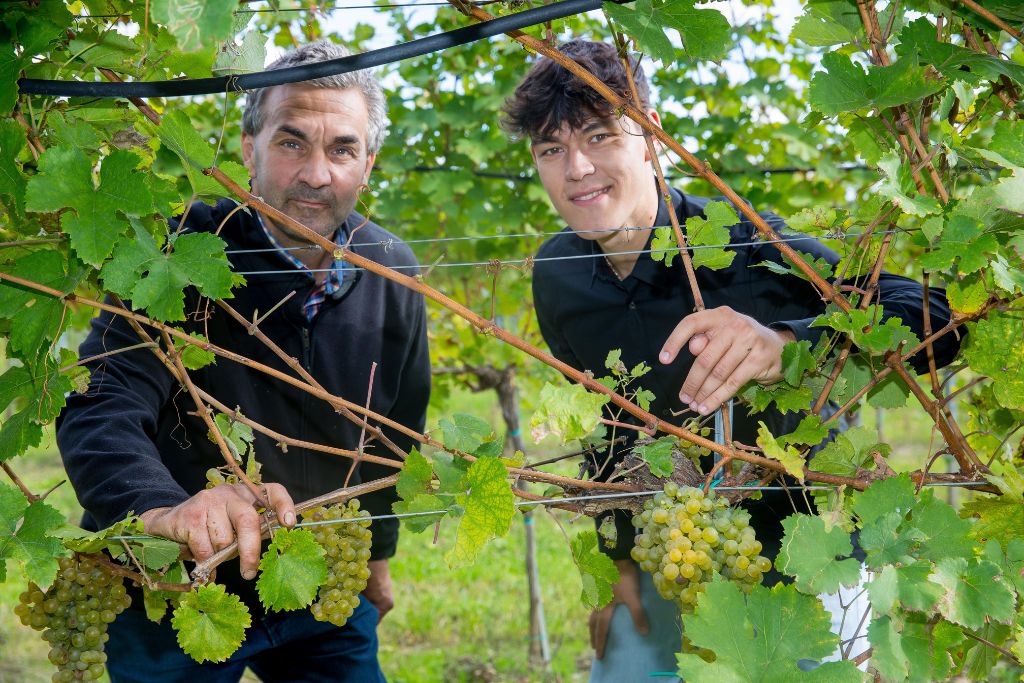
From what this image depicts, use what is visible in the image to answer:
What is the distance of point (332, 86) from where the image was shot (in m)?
2.38

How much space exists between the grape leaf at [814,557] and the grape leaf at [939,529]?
0.12 metres

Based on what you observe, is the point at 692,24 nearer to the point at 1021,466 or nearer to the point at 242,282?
the point at 242,282

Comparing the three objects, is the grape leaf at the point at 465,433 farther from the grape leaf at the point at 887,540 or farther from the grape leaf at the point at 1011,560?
the grape leaf at the point at 1011,560

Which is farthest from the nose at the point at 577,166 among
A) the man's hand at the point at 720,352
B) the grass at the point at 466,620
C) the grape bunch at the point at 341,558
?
the grass at the point at 466,620

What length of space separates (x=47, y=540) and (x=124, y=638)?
0.99 m

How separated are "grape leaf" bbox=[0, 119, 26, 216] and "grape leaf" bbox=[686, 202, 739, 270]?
3.38 ft

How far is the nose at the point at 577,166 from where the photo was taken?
7.13 ft

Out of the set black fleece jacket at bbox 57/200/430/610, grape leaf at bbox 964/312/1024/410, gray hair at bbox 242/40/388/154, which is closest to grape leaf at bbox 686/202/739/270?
grape leaf at bbox 964/312/1024/410

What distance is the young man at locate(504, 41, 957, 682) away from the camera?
2.19m

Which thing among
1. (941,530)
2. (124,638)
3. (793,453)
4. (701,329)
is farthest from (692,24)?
(124,638)

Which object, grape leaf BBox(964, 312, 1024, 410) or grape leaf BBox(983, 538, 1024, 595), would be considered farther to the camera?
grape leaf BBox(964, 312, 1024, 410)

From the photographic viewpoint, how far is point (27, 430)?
1.44m

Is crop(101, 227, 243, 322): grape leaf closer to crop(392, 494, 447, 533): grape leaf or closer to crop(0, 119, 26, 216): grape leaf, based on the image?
crop(0, 119, 26, 216): grape leaf

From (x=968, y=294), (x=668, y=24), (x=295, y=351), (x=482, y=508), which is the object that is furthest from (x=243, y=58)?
(x=968, y=294)
